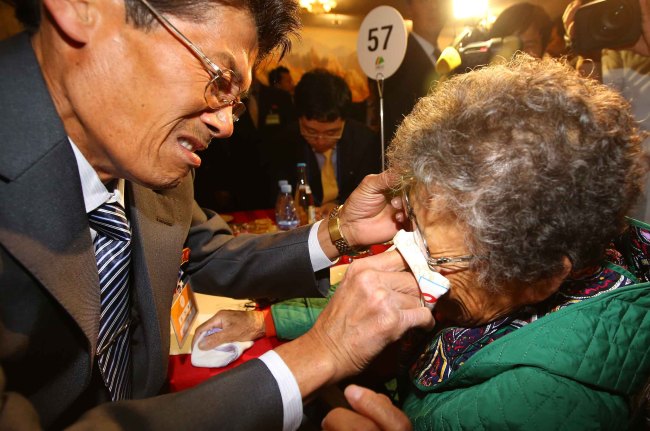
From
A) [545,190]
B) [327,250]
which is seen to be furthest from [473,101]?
[327,250]

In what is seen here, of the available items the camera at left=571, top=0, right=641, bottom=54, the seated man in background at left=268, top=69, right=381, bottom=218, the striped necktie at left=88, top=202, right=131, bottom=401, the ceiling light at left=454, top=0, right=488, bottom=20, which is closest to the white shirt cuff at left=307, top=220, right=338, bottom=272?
the striped necktie at left=88, top=202, right=131, bottom=401

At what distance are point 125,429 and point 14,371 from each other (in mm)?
388

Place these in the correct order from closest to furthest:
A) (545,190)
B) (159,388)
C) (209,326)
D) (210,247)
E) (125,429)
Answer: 1. (125,429)
2. (545,190)
3. (159,388)
4. (209,326)
5. (210,247)

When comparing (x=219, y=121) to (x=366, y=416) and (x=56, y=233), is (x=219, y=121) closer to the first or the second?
(x=56, y=233)

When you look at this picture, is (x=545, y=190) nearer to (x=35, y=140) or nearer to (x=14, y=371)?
(x=35, y=140)

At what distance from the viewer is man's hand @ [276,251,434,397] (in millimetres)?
1076

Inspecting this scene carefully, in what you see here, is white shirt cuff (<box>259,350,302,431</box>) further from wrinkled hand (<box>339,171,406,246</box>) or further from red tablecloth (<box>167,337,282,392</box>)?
wrinkled hand (<box>339,171,406,246</box>)


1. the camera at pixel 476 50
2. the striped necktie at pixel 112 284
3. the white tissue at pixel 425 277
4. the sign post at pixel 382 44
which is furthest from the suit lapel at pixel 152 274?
the camera at pixel 476 50


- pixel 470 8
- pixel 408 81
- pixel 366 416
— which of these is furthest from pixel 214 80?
pixel 470 8

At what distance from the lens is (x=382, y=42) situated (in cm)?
401

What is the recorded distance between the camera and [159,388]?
156 centimetres

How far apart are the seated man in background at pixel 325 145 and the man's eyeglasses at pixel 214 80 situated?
2.78 meters

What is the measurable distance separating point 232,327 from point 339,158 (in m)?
3.20

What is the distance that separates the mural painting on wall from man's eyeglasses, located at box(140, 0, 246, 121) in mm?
6262
